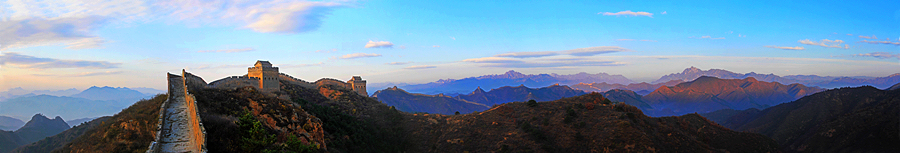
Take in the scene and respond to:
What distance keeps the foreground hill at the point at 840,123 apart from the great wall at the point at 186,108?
250 feet

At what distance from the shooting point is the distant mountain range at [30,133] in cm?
6996

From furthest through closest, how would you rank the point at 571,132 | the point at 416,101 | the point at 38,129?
1. the point at 416,101
2. the point at 38,129
3. the point at 571,132

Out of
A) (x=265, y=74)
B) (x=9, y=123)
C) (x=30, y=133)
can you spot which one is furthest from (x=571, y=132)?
(x=9, y=123)

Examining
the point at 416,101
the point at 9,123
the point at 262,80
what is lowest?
the point at 9,123

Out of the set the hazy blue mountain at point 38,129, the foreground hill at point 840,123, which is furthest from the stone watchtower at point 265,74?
the foreground hill at point 840,123

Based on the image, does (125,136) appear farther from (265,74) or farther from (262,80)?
(265,74)

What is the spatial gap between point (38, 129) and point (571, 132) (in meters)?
132

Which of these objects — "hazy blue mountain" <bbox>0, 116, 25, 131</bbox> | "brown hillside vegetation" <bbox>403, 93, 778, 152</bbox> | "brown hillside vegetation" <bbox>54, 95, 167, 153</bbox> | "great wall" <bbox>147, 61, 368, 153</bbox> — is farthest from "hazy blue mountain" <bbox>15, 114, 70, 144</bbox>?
"brown hillside vegetation" <bbox>403, 93, 778, 152</bbox>

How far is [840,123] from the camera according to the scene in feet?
203

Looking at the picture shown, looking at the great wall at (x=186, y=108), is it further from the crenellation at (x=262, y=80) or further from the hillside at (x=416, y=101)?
the hillside at (x=416, y=101)

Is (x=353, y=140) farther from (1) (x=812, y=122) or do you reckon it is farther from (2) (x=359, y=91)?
(1) (x=812, y=122)

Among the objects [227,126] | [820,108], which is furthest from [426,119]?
[820,108]

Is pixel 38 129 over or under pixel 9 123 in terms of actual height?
over

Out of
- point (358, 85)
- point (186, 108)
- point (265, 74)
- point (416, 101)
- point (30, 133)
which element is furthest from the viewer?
point (416, 101)
